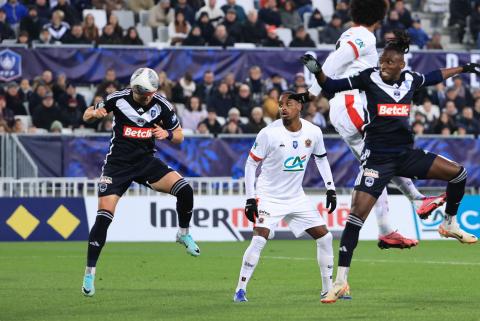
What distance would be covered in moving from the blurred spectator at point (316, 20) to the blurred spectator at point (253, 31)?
79.9 inches

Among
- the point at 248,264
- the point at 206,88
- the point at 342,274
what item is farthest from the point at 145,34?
the point at 342,274

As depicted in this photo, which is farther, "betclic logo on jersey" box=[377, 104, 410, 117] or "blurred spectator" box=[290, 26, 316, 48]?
"blurred spectator" box=[290, 26, 316, 48]

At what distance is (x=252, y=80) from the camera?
2939cm

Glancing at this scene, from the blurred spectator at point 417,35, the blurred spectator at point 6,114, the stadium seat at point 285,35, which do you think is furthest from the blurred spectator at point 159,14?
the blurred spectator at point 417,35

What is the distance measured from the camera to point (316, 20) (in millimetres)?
32688

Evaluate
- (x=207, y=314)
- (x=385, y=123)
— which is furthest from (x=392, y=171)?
(x=207, y=314)

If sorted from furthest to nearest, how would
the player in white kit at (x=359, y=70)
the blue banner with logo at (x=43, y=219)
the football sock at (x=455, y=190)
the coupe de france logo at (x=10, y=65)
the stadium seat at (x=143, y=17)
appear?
the stadium seat at (x=143, y=17) → the coupe de france logo at (x=10, y=65) → the blue banner with logo at (x=43, y=219) → the player in white kit at (x=359, y=70) → the football sock at (x=455, y=190)

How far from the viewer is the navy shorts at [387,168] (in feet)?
44.0

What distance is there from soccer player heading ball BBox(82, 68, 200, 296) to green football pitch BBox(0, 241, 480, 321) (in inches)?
41.0

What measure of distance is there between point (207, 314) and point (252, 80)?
16.9m

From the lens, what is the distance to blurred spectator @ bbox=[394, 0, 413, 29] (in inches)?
1300

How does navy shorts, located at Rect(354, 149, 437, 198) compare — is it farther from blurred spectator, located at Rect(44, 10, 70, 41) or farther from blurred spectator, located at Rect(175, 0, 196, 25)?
blurred spectator, located at Rect(175, 0, 196, 25)

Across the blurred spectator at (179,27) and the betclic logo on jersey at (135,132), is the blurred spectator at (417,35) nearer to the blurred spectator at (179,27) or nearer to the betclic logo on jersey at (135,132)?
the blurred spectator at (179,27)

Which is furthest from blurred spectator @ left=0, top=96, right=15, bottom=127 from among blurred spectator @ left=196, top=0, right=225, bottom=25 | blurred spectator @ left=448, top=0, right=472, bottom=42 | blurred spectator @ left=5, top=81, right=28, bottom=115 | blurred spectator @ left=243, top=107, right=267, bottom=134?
blurred spectator @ left=448, top=0, right=472, bottom=42
